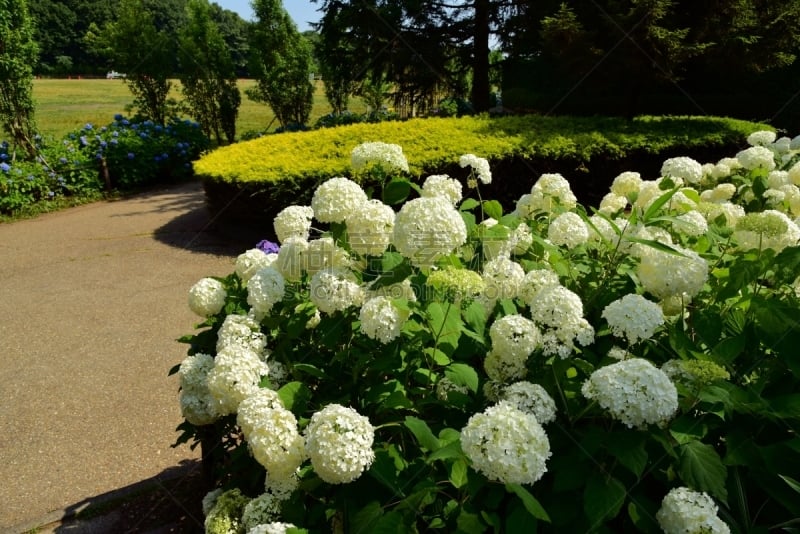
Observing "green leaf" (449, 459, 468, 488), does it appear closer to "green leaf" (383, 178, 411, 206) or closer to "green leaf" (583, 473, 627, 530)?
"green leaf" (583, 473, 627, 530)

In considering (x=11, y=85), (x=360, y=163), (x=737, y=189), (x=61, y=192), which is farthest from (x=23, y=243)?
(x=737, y=189)

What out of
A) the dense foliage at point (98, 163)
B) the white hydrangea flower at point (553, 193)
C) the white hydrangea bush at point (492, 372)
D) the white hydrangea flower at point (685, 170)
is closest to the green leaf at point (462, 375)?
the white hydrangea bush at point (492, 372)

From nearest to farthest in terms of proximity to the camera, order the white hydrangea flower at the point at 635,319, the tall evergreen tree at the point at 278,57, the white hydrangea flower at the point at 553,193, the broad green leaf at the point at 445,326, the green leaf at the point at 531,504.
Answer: the green leaf at the point at 531,504
the white hydrangea flower at the point at 635,319
the broad green leaf at the point at 445,326
the white hydrangea flower at the point at 553,193
the tall evergreen tree at the point at 278,57

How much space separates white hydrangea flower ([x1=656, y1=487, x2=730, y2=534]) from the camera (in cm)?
131

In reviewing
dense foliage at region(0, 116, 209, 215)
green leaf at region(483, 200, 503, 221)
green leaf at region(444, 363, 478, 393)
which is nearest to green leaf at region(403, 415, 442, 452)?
green leaf at region(444, 363, 478, 393)

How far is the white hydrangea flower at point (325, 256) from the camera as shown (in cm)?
205

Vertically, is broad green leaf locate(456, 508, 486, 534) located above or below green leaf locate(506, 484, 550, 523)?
below

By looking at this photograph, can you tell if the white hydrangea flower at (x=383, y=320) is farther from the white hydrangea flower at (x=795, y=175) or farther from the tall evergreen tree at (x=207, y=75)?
the tall evergreen tree at (x=207, y=75)

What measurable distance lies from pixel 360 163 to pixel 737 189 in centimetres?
263

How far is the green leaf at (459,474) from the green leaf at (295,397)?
1.80ft

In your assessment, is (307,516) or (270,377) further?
(270,377)

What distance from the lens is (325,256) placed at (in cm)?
209

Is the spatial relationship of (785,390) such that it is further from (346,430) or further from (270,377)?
(270,377)

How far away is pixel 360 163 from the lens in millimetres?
2303
